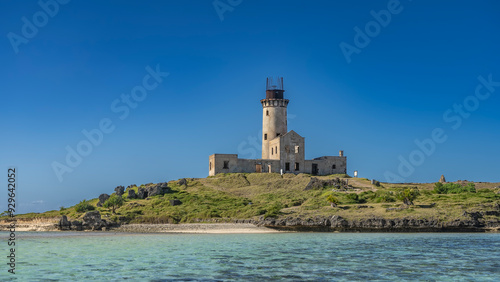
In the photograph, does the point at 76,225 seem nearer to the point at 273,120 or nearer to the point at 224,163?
the point at 224,163

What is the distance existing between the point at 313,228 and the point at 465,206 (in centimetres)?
1442

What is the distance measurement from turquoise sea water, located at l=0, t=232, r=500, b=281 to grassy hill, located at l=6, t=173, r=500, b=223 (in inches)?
599

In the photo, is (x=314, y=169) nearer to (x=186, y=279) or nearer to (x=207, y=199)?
(x=207, y=199)

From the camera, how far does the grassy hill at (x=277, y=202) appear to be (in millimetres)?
50406

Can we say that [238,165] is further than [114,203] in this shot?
Yes

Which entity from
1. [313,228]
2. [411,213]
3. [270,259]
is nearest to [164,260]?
[270,259]

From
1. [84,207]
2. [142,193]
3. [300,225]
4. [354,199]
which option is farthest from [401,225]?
[84,207]

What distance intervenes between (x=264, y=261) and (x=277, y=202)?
36.7 metres

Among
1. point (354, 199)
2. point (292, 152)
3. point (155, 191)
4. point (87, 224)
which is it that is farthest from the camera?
point (292, 152)

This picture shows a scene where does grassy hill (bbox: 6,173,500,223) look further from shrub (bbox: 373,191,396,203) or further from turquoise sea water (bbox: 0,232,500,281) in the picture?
turquoise sea water (bbox: 0,232,500,281)

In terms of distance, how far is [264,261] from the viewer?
81.7 ft

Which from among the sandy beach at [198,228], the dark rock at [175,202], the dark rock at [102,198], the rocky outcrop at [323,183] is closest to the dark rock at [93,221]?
the sandy beach at [198,228]

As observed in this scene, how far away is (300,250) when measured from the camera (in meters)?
30.1

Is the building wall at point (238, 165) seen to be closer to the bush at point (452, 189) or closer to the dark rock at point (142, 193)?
the dark rock at point (142, 193)
